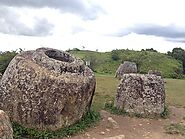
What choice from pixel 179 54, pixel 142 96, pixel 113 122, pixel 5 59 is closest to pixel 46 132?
pixel 113 122

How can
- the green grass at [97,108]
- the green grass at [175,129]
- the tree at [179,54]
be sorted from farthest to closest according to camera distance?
the tree at [179,54], the green grass at [175,129], the green grass at [97,108]

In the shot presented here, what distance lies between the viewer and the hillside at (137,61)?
43359 mm

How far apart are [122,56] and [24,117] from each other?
3803cm

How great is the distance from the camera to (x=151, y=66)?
44.4m

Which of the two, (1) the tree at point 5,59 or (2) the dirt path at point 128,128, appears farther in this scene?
(1) the tree at point 5,59

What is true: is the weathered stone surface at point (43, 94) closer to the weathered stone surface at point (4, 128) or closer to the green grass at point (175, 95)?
the weathered stone surface at point (4, 128)

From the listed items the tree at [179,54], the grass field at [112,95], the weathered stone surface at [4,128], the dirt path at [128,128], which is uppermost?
the tree at [179,54]

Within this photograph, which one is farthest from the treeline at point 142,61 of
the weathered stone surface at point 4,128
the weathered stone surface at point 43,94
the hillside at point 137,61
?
the weathered stone surface at point 4,128

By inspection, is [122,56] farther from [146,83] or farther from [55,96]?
[55,96]

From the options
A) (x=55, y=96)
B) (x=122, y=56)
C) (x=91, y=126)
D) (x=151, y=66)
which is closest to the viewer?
(x=55, y=96)

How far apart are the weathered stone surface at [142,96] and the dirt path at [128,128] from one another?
1.61 ft

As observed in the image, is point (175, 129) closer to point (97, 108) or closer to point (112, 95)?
point (97, 108)

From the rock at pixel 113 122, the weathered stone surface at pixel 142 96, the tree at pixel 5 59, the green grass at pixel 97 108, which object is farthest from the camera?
the tree at pixel 5 59

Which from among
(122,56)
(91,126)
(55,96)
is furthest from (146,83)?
(122,56)
